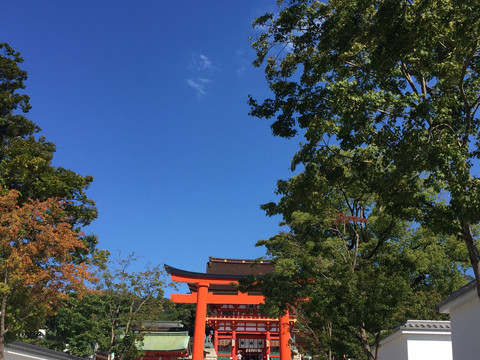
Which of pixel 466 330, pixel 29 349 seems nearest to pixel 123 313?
pixel 29 349

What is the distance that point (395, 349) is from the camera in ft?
49.2

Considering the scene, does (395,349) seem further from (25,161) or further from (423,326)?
(25,161)

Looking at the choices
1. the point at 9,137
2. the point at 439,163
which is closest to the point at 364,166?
the point at 439,163

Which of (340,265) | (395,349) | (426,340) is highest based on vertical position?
(340,265)

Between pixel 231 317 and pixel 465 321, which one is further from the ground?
pixel 231 317

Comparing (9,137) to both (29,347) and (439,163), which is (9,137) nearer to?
(29,347)

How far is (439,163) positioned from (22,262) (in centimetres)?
1048

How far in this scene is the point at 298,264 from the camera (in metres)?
13.6

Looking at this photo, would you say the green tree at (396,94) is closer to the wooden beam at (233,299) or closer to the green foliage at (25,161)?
the green foliage at (25,161)

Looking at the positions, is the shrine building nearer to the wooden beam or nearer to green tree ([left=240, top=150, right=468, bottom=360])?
the wooden beam

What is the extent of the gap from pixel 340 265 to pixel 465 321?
11.8ft

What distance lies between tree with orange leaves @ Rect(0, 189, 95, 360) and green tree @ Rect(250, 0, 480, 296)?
23.3 feet

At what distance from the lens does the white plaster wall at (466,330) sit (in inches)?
407

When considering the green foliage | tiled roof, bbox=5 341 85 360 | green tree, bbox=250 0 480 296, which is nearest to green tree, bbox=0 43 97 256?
the green foliage
